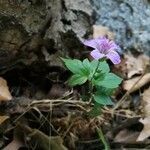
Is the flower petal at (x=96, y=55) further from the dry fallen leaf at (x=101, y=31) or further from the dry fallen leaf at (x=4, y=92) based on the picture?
the dry fallen leaf at (x=101, y=31)

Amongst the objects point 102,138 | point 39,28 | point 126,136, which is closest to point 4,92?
Result: point 39,28

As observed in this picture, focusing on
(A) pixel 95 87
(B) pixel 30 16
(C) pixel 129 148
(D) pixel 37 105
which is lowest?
(C) pixel 129 148

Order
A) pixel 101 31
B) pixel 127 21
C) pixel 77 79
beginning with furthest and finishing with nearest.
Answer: pixel 127 21, pixel 101 31, pixel 77 79

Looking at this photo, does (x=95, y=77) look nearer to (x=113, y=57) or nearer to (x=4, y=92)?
(x=113, y=57)

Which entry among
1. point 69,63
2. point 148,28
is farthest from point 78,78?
point 148,28

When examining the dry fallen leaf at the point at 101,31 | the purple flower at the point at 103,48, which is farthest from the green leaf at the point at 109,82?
the dry fallen leaf at the point at 101,31

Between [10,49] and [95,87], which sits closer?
[95,87]

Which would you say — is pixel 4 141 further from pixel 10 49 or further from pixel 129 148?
pixel 129 148
